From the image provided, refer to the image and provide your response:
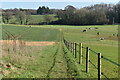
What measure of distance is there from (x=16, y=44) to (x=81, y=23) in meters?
117

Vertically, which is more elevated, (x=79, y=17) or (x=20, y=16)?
(x=20, y=16)

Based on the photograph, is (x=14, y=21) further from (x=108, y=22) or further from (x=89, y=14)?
(x=108, y=22)

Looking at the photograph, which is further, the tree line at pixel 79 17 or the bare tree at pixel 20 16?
the tree line at pixel 79 17

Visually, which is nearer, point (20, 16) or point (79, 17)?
point (20, 16)

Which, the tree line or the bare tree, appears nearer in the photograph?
the bare tree

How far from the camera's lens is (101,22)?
5039 inches

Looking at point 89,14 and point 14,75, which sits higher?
point 89,14

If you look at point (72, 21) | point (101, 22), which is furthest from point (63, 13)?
point (101, 22)

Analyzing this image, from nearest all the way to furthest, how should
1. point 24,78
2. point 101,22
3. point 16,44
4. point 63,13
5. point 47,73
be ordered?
point 24,78, point 47,73, point 16,44, point 101,22, point 63,13

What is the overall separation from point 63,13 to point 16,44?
126088 mm

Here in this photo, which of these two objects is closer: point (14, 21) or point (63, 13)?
point (14, 21)

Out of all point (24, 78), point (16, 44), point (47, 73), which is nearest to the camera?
point (24, 78)

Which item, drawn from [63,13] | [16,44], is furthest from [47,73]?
[63,13]

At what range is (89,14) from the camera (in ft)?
423
